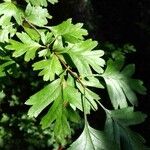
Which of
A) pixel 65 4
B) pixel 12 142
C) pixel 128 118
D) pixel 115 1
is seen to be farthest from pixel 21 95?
pixel 128 118

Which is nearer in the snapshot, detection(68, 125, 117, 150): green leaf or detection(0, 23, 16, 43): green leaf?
detection(68, 125, 117, 150): green leaf

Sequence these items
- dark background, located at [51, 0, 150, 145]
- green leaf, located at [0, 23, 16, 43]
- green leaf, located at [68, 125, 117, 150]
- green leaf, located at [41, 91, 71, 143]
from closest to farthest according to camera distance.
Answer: green leaf, located at [41, 91, 71, 143], green leaf, located at [68, 125, 117, 150], green leaf, located at [0, 23, 16, 43], dark background, located at [51, 0, 150, 145]

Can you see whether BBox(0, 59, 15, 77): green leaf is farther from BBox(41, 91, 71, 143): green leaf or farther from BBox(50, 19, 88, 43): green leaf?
BBox(41, 91, 71, 143): green leaf

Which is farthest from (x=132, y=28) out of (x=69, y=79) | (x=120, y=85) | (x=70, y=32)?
(x=69, y=79)

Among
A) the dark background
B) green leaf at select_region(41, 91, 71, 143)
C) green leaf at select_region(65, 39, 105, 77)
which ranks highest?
green leaf at select_region(65, 39, 105, 77)

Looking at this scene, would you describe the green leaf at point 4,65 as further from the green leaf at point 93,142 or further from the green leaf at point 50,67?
the green leaf at point 93,142

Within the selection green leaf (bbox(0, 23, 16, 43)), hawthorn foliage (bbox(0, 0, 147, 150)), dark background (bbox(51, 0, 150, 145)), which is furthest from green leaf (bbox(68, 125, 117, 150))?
dark background (bbox(51, 0, 150, 145))

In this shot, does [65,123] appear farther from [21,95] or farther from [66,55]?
[21,95]

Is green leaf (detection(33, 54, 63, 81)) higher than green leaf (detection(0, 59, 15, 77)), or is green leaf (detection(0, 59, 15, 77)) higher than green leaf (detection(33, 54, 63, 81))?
green leaf (detection(33, 54, 63, 81))
